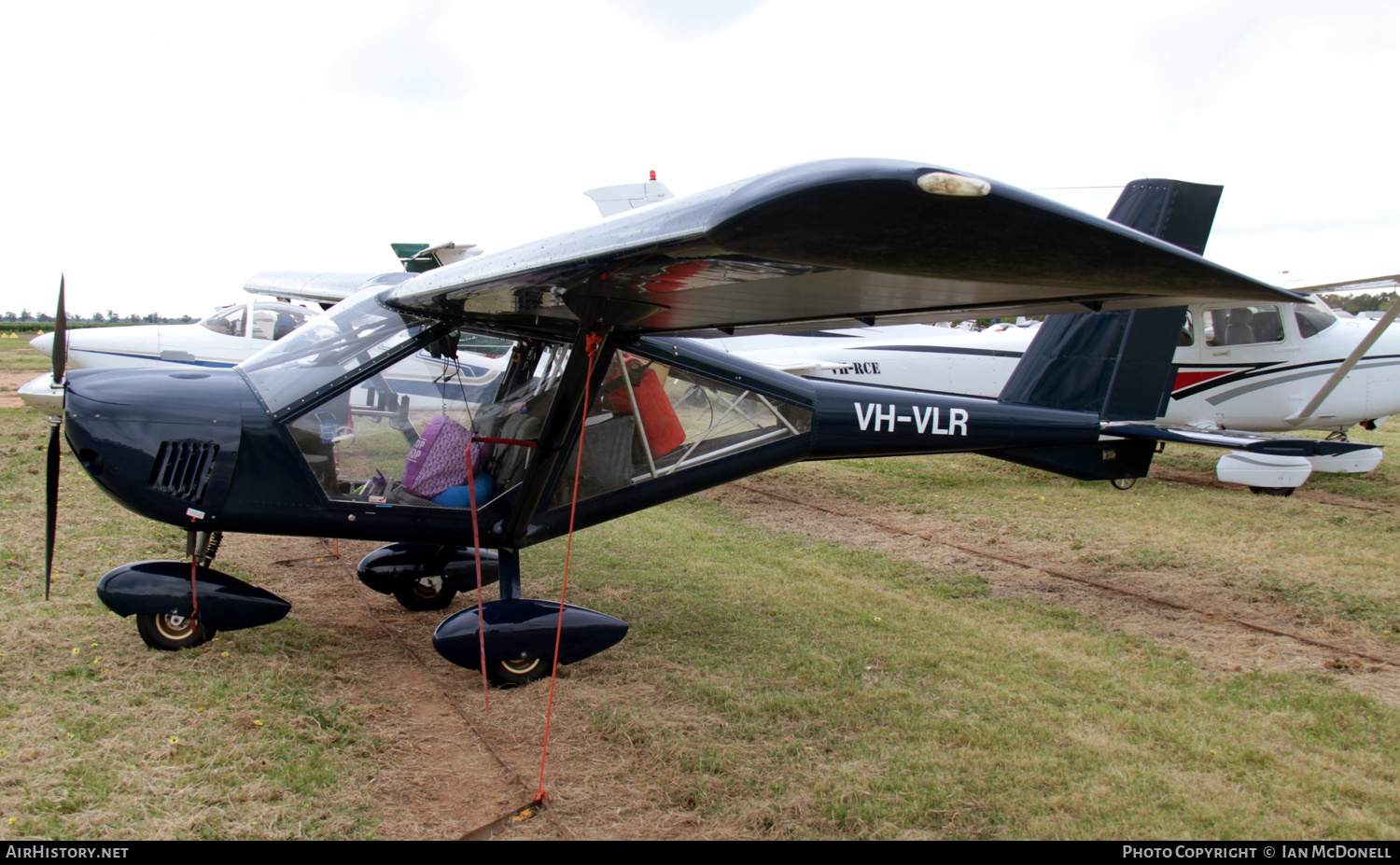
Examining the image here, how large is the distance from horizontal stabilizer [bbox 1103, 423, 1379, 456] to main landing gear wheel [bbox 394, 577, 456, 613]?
503cm

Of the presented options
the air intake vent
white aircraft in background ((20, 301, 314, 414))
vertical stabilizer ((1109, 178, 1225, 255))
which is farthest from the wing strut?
white aircraft in background ((20, 301, 314, 414))

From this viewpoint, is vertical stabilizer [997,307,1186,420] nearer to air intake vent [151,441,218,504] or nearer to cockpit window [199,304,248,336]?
air intake vent [151,441,218,504]

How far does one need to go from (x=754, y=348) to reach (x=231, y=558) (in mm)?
9648

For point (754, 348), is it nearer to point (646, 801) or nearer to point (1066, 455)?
point (1066, 455)

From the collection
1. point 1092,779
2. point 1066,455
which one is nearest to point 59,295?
point 1092,779

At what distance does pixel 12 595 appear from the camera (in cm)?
502

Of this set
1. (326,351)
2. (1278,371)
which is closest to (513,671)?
(326,351)

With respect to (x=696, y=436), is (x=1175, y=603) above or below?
below

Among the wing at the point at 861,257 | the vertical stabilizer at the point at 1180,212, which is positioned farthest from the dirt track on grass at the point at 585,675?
the vertical stabilizer at the point at 1180,212

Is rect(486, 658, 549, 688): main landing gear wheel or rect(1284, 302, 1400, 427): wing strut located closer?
rect(486, 658, 549, 688): main landing gear wheel

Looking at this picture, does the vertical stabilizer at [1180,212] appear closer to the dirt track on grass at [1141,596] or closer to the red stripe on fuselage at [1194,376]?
the dirt track on grass at [1141,596]

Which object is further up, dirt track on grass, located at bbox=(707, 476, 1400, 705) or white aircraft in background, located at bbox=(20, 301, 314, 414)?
white aircraft in background, located at bbox=(20, 301, 314, 414)

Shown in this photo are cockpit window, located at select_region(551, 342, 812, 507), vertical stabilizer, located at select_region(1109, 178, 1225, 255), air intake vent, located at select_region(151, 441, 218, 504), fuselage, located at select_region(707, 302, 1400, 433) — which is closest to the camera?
air intake vent, located at select_region(151, 441, 218, 504)

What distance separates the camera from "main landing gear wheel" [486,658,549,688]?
4199 mm
